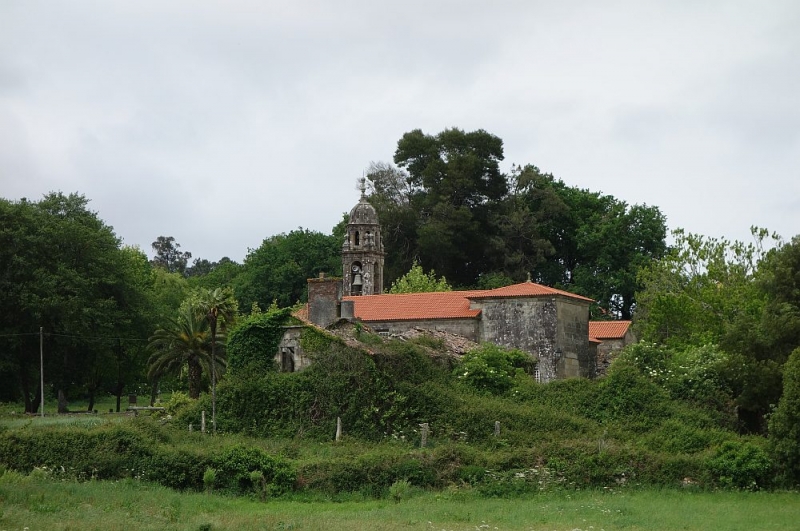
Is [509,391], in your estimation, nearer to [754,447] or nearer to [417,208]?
[754,447]

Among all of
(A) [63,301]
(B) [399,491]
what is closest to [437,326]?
(A) [63,301]

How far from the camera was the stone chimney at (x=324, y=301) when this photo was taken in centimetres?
4469

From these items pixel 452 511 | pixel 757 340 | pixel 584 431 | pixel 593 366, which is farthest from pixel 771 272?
pixel 452 511

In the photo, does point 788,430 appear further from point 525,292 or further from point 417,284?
point 417,284

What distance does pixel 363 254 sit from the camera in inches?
2532

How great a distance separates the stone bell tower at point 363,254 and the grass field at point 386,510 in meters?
33.5

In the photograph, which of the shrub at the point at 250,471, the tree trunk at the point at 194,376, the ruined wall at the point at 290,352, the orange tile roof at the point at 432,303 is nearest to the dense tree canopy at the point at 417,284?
the orange tile roof at the point at 432,303

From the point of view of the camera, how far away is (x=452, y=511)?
87.4 feet

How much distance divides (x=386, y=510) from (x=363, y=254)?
37.7 metres

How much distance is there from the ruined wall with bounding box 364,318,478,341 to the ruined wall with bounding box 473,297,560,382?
497 millimetres

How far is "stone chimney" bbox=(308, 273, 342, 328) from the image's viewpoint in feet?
147

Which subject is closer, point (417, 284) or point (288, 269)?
point (417, 284)

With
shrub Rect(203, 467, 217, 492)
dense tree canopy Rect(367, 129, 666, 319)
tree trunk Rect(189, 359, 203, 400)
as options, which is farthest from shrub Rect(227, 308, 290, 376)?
dense tree canopy Rect(367, 129, 666, 319)

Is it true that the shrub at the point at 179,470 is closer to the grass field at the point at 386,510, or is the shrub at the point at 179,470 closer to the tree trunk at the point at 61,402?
the grass field at the point at 386,510
